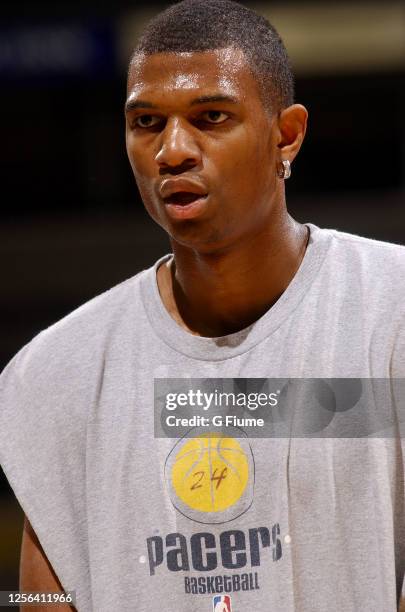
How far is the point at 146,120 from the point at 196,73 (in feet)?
0.27

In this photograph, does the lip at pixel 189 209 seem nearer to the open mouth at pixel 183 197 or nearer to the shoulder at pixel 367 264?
the open mouth at pixel 183 197

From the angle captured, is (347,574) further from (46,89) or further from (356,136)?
(46,89)

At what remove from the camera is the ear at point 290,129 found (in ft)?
4.09

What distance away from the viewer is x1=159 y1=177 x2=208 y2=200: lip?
3.81ft

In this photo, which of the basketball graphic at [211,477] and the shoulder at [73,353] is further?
the shoulder at [73,353]

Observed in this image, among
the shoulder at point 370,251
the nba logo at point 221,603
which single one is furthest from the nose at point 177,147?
the nba logo at point 221,603

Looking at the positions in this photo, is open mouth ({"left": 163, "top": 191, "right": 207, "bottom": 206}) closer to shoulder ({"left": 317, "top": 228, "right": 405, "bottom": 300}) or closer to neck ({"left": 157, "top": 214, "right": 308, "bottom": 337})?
neck ({"left": 157, "top": 214, "right": 308, "bottom": 337})

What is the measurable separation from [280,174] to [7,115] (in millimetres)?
3088

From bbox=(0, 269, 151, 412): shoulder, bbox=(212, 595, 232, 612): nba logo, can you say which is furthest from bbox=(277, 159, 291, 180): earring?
bbox=(212, 595, 232, 612): nba logo

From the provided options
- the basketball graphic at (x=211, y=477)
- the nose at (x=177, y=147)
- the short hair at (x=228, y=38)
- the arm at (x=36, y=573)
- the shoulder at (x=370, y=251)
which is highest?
the short hair at (x=228, y=38)

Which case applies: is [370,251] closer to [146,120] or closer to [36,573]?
[146,120]

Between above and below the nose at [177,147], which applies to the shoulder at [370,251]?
below

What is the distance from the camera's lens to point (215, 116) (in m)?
1.18

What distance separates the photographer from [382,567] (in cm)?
114
